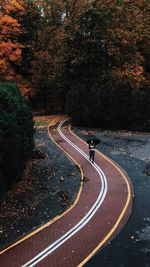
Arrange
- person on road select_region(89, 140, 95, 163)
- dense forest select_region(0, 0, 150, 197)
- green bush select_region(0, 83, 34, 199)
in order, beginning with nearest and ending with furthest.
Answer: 1. green bush select_region(0, 83, 34, 199)
2. person on road select_region(89, 140, 95, 163)
3. dense forest select_region(0, 0, 150, 197)

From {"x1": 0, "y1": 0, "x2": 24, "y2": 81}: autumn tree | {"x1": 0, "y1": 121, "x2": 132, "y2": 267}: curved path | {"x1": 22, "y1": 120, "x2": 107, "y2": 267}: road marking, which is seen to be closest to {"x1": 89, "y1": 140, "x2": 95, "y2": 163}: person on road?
{"x1": 0, "y1": 121, "x2": 132, "y2": 267}: curved path

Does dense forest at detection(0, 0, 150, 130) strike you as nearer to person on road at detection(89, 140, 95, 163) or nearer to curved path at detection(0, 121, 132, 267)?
person on road at detection(89, 140, 95, 163)

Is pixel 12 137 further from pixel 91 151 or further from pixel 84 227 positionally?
pixel 91 151

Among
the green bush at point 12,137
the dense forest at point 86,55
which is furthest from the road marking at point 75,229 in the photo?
the dense forest at point 86,55

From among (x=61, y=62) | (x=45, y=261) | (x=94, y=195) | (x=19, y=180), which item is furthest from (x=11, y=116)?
(x=61, y=62)

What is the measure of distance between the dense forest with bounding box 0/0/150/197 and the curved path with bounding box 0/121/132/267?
1549 centimetres

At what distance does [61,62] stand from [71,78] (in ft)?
7.48

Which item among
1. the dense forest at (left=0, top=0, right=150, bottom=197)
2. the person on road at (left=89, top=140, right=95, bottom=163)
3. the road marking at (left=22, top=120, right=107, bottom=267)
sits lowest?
the road marking at (left=22, top=120, right=107, bottom=267)

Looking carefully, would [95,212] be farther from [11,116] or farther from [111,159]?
[111,159]

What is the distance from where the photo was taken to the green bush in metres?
21.6

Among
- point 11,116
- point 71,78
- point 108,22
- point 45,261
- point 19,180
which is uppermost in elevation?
point 108,22

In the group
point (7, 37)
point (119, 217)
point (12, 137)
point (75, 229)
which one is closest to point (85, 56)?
point (7, 37)

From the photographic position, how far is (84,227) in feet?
62.2

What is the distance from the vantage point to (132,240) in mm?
17922
